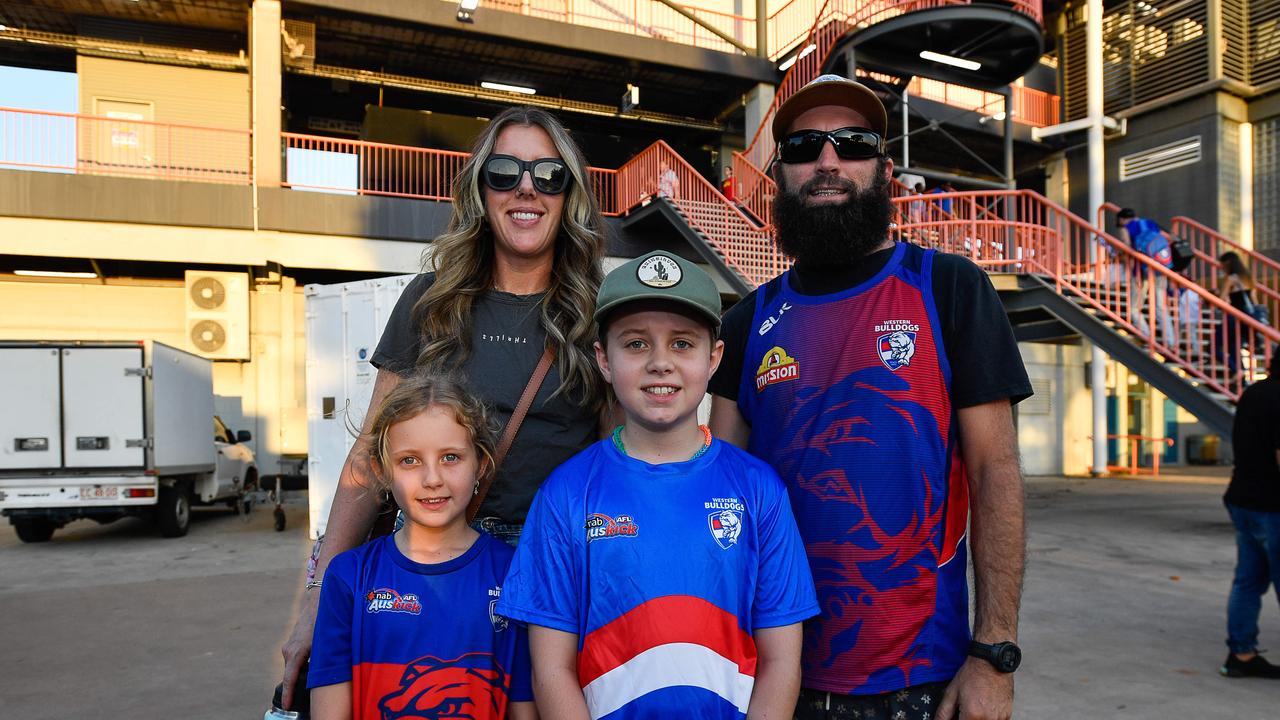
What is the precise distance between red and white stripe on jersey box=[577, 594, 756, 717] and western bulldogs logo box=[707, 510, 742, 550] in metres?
0.14

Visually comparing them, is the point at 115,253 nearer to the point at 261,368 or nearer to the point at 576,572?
the point at 261,368

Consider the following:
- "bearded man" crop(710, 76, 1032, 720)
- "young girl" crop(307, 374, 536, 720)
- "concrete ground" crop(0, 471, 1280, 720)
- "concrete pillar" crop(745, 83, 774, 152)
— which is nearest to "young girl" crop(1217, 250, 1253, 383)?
"concrete ground" crop(0, 471, 1280, 720)

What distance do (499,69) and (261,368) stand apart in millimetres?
8578

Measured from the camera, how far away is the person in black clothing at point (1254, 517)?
5.23m

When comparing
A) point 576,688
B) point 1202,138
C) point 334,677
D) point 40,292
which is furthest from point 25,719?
point 1202,138

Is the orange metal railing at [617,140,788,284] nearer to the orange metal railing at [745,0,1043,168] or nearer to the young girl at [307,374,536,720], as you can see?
the orange metal railing at [745,0,1043,168]

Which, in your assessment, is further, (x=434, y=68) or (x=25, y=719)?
(x=434, y=68)

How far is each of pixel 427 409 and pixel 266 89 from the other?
53.5ft

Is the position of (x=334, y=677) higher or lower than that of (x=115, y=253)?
lower

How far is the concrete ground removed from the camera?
4.87m

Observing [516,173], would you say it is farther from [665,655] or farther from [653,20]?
[653,20]

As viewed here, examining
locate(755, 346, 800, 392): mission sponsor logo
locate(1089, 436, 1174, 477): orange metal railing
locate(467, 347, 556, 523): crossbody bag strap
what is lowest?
locate(1089, 436, 1174, 477): orange metal railing

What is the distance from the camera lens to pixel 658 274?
6.67 feet

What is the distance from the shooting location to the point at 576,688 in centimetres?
185
